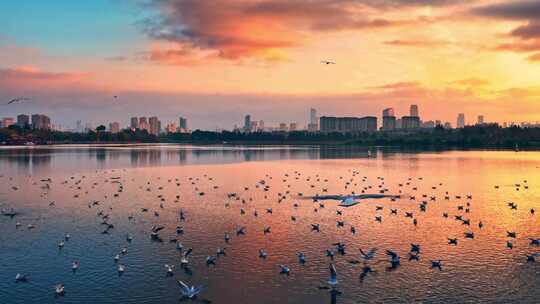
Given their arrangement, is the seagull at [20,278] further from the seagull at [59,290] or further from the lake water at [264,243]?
the seagull at [59,290]

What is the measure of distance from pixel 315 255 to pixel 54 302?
12295 millimetres

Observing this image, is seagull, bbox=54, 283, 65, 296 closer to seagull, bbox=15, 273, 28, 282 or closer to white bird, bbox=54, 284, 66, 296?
white bird, bbox=54, 284, 66, 296

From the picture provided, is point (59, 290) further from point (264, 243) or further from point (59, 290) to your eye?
point (264, 243)

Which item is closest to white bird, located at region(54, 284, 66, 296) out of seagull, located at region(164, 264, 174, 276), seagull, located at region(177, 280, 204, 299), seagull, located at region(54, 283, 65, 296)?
seagull, located at region(54, 283, 65, 296)

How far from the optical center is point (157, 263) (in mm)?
23859

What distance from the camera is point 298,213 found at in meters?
37.1

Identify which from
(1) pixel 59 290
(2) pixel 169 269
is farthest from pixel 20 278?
(2) pixel 169 269

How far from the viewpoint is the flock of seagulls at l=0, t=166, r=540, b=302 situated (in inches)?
922

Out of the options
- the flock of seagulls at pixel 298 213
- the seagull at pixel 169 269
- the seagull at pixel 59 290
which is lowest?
the seagull at pixel 59 290

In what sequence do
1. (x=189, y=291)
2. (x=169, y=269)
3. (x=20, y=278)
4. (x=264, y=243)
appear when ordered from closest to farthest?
(x=189, y=291) → (x=20, y=278) → (x=169, y=269) → (x=264, y=243)

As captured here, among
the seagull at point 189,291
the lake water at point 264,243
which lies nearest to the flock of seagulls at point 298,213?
the seagull at point 189,291

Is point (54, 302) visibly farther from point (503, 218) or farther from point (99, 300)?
point (503, 218)

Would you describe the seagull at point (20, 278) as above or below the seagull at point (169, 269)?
below

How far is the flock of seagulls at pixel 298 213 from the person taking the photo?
23422mm
